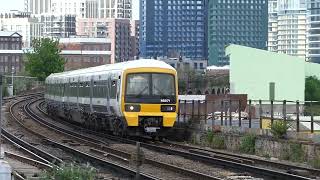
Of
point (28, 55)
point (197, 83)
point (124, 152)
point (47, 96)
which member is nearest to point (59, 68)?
point (28, 55)

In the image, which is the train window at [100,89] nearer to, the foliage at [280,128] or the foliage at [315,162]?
the foliage at [280,128]

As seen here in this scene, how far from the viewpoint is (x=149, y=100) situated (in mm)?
27766

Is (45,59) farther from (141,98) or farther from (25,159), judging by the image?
(25,159)

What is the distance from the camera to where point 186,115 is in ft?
104

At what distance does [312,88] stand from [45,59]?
3828 centimetres

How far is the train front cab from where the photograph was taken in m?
27.6

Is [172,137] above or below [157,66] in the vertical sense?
below

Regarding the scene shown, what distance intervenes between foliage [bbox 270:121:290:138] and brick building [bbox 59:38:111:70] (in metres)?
139

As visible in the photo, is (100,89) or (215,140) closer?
(215,140)

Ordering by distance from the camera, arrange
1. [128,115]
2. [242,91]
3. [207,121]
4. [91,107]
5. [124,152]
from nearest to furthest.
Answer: [124,152] → [128,115] → [207,121] → [91,107] → [242,91]

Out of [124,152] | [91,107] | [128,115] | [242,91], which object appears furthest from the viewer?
[242,91]

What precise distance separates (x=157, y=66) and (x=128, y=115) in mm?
2300

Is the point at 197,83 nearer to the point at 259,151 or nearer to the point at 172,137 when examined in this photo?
the point at 172,137

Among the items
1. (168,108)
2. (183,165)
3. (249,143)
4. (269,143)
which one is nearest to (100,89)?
(168,108)
